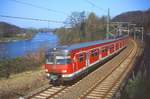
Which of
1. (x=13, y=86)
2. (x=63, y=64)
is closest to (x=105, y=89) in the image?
(x=63, y=64)

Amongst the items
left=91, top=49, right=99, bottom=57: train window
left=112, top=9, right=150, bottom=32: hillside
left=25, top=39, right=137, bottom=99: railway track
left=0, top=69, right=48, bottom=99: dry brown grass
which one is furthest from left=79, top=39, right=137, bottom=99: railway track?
left=112, top=9, right=150, bottom=32: hillside

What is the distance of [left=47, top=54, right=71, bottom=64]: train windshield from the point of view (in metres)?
17.1

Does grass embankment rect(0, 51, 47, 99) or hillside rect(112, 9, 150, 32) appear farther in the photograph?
hillside rect(112, 9, 150, 32)

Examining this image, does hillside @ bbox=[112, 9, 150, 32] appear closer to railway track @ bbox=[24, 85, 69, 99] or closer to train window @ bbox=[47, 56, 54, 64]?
train window @ bbox=[47, 56, 54, 64]

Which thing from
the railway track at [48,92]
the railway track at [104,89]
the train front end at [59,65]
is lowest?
the railway track at [104,89]

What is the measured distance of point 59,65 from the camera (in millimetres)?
17188

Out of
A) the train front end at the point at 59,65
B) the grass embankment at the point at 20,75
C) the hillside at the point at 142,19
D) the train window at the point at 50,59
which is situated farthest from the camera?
the hillside at the point at 142,19

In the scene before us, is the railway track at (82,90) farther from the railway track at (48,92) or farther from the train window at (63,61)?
the train window at (63,61)

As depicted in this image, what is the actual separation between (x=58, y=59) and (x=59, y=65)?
465 millimetres

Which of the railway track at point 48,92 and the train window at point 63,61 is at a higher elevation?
the train window at point 63,61

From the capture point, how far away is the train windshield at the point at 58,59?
56.2ft

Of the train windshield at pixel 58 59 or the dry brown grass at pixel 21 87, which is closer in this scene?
the dry brown grass at pixel 21 87

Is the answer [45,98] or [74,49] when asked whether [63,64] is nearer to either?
[74,49]

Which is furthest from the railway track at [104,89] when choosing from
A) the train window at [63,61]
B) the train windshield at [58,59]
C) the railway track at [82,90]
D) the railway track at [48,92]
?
the train windshield at [58,59]
